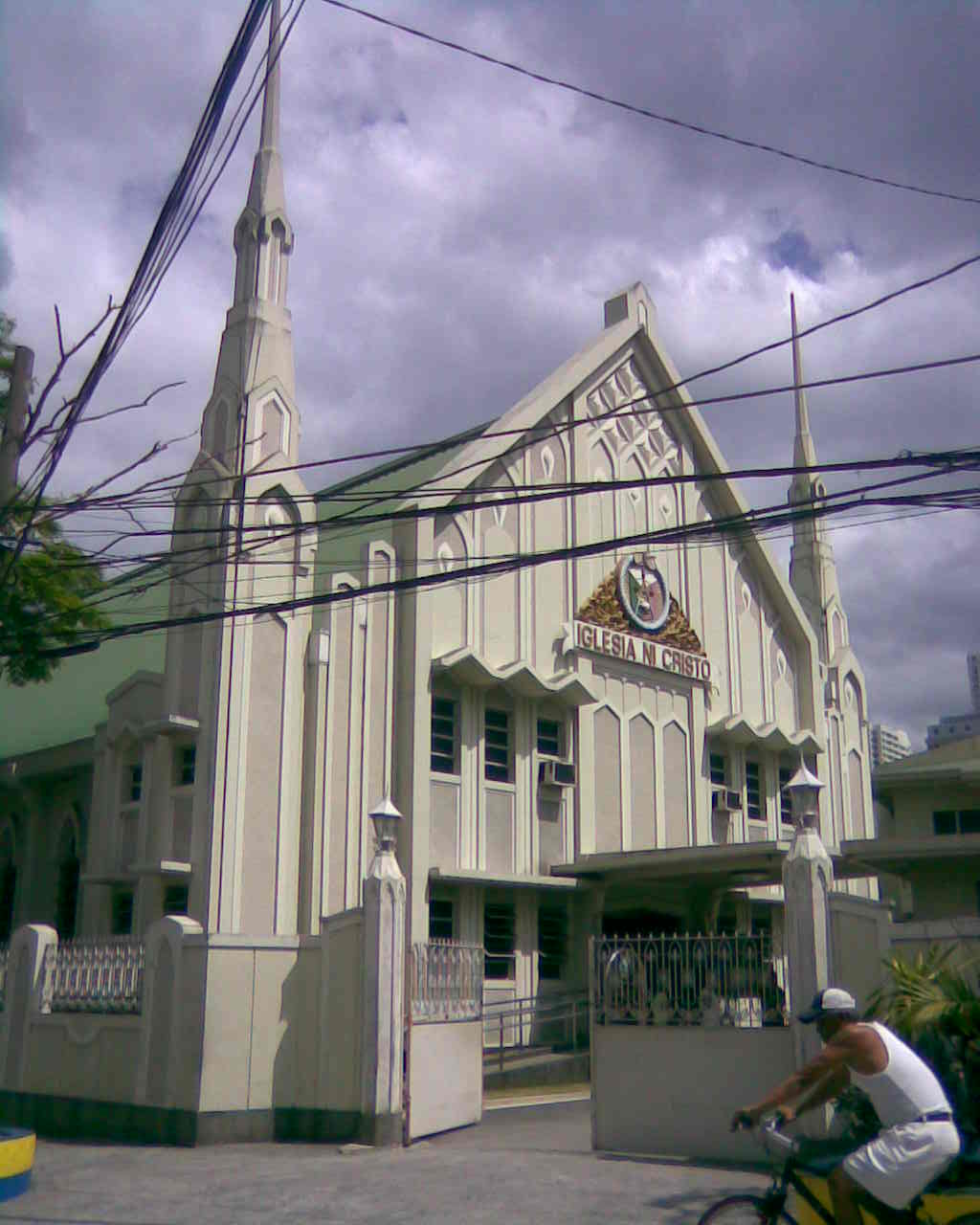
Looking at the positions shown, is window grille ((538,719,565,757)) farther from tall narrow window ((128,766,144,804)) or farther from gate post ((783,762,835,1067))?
gate post ((783,762,835,1067))

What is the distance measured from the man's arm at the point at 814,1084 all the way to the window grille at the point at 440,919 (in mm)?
14276

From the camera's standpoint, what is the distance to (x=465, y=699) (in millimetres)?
21719

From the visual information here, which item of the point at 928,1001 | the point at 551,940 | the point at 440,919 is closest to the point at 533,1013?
the point at 551,940

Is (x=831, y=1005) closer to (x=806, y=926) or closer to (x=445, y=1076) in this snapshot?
(x=806, y=926)

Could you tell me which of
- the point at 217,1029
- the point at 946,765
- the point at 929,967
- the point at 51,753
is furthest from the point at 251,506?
the point at 946,765

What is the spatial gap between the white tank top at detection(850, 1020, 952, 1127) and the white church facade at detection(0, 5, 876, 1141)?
640 cm

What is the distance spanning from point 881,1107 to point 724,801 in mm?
19610

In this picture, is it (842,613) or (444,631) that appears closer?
(444,631)

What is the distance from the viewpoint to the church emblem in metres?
25.1

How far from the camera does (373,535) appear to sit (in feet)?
70.0

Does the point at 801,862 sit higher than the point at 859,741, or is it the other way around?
the point at 859,741

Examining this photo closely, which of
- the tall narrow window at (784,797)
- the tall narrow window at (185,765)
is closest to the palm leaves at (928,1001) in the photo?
the tall narrow window at (185,765)

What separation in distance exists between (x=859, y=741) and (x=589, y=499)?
9.93 m

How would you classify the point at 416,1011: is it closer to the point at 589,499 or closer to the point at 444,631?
the point at 444,631
